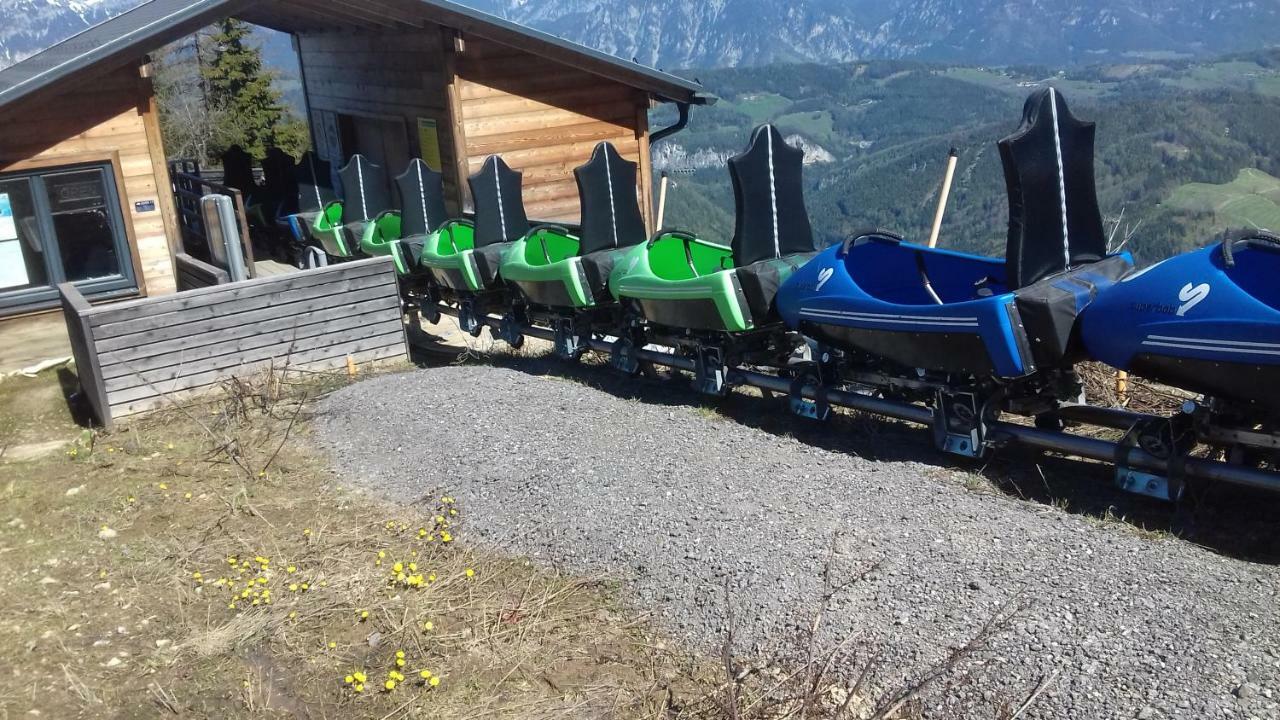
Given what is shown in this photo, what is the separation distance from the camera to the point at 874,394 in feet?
22.1

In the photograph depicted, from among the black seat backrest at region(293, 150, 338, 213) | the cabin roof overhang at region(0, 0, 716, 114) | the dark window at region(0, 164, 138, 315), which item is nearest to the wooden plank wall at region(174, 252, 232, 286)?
the dark window at region(0, 164, 138, 315)

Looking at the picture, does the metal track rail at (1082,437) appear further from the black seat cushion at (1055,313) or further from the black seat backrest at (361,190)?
the black seat backrest at (361,190)

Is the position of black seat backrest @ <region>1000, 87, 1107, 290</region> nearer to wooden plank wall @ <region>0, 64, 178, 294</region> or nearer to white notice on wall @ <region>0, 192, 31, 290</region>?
wooden plank wall @ <region>0, 64, 178, 294</region>

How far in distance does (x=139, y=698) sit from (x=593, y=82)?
11.5m

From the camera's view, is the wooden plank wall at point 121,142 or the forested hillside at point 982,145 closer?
the wooden plank wall at point 121,142

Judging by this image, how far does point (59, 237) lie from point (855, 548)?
34.0 feet

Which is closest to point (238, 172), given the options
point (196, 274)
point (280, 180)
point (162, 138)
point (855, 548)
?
point (280, 180)

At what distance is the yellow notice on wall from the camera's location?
1439cm

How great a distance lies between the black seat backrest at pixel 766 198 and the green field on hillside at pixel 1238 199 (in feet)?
185

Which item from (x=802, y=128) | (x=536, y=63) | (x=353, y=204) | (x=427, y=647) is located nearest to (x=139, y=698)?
(x=427, y=647)

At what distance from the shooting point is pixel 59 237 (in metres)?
11.9

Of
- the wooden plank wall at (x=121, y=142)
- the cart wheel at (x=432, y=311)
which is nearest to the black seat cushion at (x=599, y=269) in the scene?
the cart wheel at (x=432, y=311)

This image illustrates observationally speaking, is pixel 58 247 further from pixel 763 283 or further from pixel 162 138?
pixel 763 283

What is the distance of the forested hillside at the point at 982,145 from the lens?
60.0 meters
